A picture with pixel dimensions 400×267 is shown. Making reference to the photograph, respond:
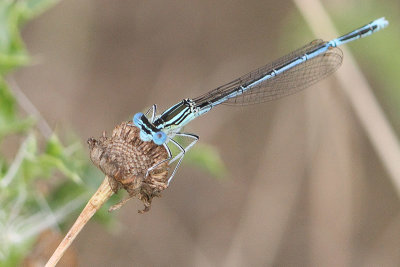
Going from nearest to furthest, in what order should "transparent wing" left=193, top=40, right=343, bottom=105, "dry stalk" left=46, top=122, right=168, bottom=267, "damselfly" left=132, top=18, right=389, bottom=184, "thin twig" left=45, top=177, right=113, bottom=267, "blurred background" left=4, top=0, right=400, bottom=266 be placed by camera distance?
"thin twig" left=45, top=177, right=113, bottom=267
"dry stalk" left=46, top=122, right=168, bottom=267
"damselfly" left=132, top=18, right=389, bottom=184
"transparent wing" left=193, top=40, right=343, bottom=105
"blurred background" left=4, top=0, right=400, bottom=266

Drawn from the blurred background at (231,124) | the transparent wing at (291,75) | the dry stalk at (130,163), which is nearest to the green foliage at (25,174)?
the dry stalk at (130,163)

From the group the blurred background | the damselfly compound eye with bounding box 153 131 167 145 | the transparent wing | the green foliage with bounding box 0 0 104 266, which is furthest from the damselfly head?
the blurred background

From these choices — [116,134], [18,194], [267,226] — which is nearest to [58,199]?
[18,194]

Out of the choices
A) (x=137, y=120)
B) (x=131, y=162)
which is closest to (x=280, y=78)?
(x=137, y=120)

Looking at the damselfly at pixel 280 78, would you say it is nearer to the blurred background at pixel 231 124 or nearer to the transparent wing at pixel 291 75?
the transparent wing at pixel 291 75

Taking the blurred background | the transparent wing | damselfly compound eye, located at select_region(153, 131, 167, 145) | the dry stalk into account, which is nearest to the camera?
the dry stalk

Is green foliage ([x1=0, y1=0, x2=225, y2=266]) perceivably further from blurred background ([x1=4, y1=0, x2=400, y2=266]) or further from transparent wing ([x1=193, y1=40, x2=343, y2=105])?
blurred background ([x1=4, y1=0, x2=400, y2=266])

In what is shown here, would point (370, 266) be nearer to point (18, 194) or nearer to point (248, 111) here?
point (248, 111)
